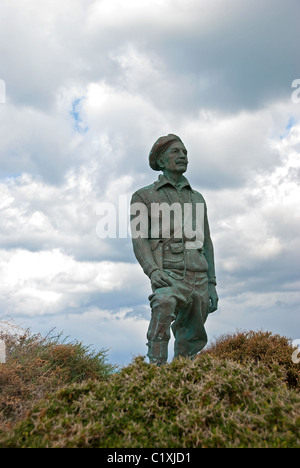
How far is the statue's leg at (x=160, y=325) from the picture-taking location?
239 inches

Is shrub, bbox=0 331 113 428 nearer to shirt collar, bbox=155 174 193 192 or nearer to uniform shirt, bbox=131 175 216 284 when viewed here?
uniform shirt, bbox=131 175 216 284

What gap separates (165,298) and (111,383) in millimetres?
1740

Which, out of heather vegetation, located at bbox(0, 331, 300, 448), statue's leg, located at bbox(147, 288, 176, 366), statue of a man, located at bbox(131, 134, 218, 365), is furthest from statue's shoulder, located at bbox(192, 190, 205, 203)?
heather vegetation, located at bbox(0, 331, 300, 448)

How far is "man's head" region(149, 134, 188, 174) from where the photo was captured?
274 inches

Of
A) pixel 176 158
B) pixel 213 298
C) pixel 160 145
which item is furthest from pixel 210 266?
pixel 160 145

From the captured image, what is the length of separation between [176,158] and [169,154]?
0.12 metres

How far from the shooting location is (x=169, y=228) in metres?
6.67

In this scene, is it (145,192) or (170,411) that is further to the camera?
(145,192)

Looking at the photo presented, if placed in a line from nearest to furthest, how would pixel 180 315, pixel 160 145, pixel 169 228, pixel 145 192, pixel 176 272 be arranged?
pixel 176 272
pixel 169 228
pixel 180 315
pixel 145 192
pixel 160 145

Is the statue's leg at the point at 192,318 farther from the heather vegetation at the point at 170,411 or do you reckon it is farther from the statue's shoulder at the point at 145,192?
the heather vegetation at the point at 170,411

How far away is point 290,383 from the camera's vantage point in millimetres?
8328

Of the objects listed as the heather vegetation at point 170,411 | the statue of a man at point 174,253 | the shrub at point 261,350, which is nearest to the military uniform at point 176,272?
the statue of a man at point 174,253

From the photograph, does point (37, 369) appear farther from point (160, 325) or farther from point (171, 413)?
point (171, 413)

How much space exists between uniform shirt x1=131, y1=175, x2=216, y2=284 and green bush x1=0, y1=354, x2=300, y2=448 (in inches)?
79.8
